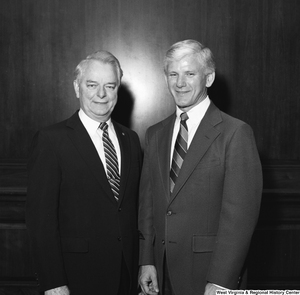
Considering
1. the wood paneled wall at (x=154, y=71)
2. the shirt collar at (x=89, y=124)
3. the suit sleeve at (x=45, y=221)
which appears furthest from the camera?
the wood paneled wall at (x=154, y=71)

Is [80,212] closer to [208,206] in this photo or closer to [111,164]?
[111,164]

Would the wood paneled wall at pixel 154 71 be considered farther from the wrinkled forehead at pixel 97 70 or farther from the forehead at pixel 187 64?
the forehead at pixel 187 64

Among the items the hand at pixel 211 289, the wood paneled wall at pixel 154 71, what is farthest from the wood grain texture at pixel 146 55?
the hand at pixel 211 289

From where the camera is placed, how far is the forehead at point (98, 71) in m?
2.06

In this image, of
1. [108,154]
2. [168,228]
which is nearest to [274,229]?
[168,228]

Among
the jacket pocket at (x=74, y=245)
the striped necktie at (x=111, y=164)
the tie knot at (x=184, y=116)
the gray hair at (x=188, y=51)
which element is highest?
the gray hair at (x=188, y=51)

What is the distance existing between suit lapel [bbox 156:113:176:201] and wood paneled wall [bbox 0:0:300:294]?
88cm

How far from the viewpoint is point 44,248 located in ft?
6.15

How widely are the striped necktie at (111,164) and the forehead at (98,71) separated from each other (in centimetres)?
25

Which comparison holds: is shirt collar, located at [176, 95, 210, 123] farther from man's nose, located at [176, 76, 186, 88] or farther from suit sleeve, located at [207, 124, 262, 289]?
suit sleeve, located at [207, 124, 262, 289]

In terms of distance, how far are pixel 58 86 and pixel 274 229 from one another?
1793 mm

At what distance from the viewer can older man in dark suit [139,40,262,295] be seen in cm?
175

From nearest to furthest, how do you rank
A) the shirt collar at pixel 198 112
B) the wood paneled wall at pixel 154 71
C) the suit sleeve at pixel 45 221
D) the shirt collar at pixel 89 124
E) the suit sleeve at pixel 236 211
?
the suit sleeve at pixel 236 211, the suit sleeve at pixel 45 221, the shirt collar at pixel 198 112, the shirt collar at pixel 89 124, the wood paneled wall at pixel 154 71

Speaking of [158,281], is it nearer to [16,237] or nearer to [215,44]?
[16,237]
